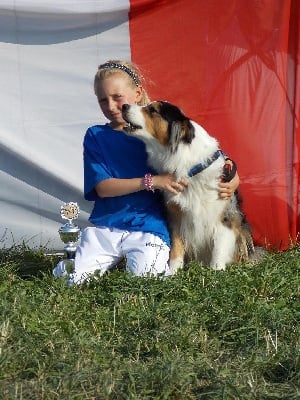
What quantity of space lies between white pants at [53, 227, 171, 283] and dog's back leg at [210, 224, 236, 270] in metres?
0.35

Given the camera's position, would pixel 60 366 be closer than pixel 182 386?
No

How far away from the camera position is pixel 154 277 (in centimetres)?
439

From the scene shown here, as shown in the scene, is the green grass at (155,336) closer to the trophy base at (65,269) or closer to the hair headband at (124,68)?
the trophy base at (65,269)

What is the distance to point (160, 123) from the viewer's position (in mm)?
4844

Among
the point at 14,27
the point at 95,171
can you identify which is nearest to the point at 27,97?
the point at 14,27

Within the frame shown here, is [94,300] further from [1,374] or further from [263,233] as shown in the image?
[263,233]

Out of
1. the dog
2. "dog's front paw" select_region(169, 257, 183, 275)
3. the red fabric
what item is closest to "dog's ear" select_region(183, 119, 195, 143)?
the dog

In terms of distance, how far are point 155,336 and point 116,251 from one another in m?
1.40

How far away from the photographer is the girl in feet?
16.0

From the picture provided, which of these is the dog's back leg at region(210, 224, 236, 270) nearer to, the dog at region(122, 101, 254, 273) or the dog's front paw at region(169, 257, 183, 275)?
the dog at region(122, 101, 254, 273)

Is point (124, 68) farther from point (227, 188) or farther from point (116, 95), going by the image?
point (227, 188)

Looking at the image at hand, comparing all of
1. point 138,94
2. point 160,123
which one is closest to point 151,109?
point 160,123

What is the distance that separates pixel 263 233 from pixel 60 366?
316 centimetres

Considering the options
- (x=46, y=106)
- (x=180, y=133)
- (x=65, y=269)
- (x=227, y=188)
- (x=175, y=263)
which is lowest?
(x=65, y=269)
